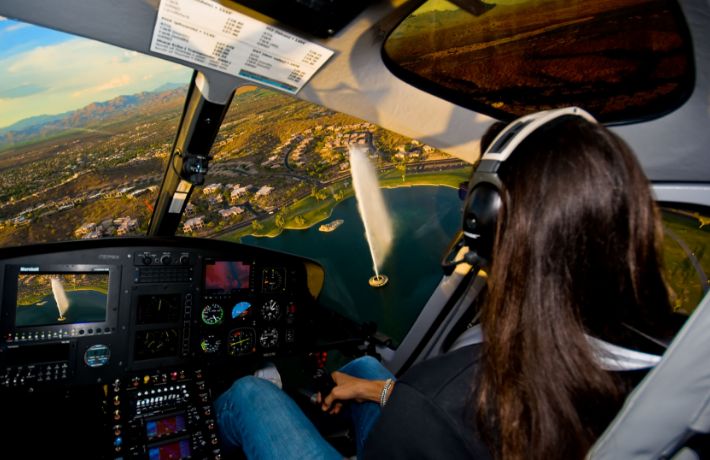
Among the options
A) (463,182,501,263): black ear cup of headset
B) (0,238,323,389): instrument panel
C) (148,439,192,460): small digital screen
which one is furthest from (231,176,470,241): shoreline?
(463,182,501,263): black ear cup of headset

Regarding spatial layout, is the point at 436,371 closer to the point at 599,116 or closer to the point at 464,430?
the point at 464,430

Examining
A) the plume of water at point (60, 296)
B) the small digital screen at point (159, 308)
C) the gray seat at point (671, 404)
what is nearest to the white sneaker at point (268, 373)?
the small digital screen at point (159, 308)

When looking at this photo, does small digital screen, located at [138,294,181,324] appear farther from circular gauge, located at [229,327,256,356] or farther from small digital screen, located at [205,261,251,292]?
circular gauge, located at [229,327,256,356]

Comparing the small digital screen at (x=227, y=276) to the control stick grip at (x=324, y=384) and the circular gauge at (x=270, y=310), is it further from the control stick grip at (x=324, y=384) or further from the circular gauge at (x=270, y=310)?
the control stick grip at (x=324, y=384)

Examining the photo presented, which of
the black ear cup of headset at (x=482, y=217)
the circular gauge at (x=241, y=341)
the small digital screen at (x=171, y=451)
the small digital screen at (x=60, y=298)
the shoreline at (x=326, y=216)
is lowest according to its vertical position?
the small digital screen at (x=171, y=451)

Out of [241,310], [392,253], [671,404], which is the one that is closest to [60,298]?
[241,310]

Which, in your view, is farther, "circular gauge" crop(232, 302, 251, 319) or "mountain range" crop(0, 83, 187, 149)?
"circular gauge" crop(232, 302, 251, 319)
